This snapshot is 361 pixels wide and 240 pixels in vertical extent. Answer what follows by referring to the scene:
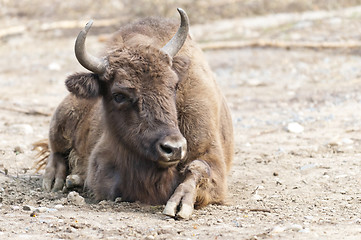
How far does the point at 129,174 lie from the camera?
21.3ft

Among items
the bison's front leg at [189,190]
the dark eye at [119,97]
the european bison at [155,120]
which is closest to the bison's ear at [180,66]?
the european bison at [155,120]

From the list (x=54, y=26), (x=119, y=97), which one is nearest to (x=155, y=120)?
(x=119, y=97)

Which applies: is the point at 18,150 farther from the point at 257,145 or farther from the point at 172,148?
the point at 172,148

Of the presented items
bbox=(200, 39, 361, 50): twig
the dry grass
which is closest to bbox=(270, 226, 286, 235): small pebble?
bbox=(200, 39, 361, 50): twig

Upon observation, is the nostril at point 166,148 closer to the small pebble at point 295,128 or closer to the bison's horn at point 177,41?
the bison's horn at point 177,41

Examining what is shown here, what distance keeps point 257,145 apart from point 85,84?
376cm

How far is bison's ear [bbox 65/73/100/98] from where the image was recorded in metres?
6.30

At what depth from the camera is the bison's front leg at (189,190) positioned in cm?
557

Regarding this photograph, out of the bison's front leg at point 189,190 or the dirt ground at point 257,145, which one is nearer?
the dirt ground at point 257,145

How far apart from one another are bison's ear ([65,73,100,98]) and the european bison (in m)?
0.01

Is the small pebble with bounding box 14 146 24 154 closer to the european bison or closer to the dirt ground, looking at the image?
the dirt ground

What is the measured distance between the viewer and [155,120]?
582 centimetres

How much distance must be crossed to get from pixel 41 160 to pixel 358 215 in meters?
4.63

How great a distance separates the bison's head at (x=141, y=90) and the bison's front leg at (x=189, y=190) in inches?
11.2
